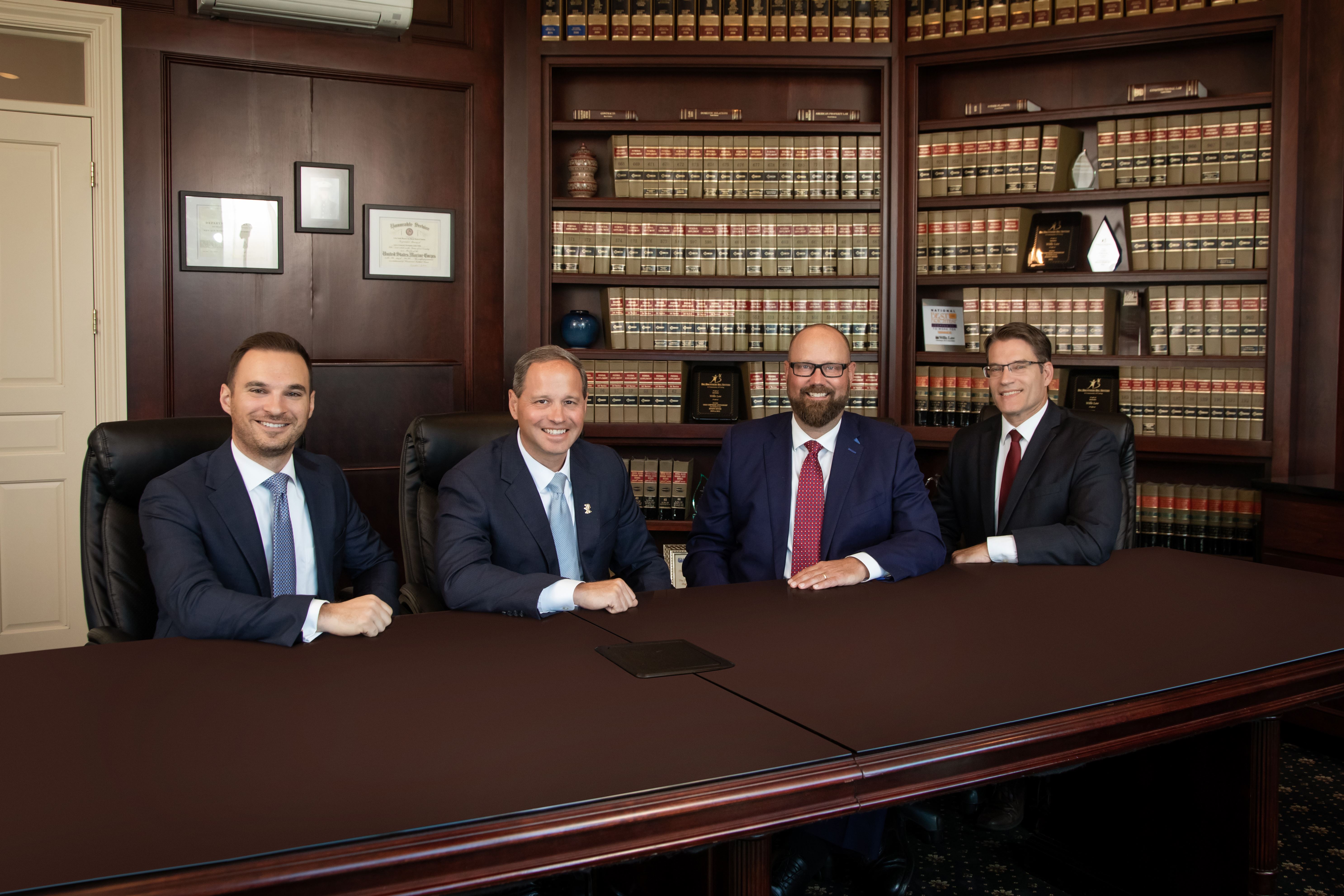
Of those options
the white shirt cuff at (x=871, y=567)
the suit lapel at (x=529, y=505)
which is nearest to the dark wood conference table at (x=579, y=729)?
the white shirt cuff at (x=871, y=567)

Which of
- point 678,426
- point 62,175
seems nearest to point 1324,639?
point 678,426

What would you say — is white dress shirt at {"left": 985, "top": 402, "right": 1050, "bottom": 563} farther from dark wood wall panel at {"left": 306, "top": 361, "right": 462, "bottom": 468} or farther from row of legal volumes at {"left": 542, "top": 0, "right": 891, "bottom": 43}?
dark wood wall panel at {"left": 306, "top": 361, "right": 462, "bottom": 468}

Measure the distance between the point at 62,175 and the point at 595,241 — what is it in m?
2.10

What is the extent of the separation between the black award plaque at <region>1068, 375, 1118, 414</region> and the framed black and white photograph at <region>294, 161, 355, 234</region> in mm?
3065

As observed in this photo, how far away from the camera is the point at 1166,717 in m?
1.38

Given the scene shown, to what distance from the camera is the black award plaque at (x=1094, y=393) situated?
386cm

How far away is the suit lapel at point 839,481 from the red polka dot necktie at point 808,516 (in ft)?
0.06

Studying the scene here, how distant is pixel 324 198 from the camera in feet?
13.5

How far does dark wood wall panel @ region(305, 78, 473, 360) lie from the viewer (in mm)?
4133

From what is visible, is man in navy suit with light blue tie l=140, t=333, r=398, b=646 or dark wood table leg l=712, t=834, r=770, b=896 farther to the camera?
man in navy suit with light blue tie l=140, t=333, r=398, b=646

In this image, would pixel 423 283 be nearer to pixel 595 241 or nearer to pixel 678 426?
pixel 595 241

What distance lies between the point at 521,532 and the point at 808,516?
780 mm

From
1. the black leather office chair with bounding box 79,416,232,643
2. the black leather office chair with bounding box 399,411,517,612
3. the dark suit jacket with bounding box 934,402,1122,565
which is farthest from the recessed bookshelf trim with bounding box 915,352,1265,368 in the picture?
the black leather office chair with bounding box 79,416,232,643

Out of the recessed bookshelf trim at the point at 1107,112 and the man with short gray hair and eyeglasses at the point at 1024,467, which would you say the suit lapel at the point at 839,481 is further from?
the recessed bookshelf trim at the point at 1107,112
